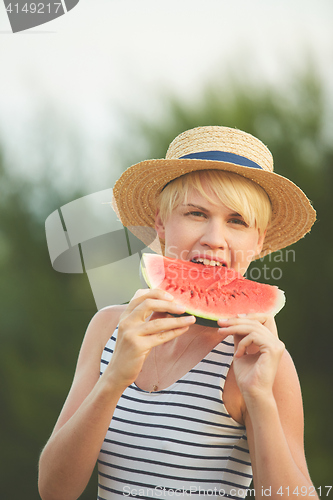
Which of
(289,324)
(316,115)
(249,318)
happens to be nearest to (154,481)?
(249,318)

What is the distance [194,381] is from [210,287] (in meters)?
0.40

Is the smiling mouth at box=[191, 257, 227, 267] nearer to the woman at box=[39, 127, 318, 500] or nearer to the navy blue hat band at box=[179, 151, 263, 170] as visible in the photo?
the woman at box=[39, 127, 318, 500]

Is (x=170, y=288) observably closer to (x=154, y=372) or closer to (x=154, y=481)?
(x=154, y=372)

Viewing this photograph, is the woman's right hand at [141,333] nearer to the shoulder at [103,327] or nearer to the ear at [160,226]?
the shoulder at [103,327]

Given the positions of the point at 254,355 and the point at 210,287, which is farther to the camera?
the point at 210,287

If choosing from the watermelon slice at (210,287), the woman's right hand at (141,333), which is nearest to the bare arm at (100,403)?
the woman's right hand at (141,333)

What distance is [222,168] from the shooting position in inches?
81.4

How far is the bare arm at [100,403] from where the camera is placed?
5.18ft

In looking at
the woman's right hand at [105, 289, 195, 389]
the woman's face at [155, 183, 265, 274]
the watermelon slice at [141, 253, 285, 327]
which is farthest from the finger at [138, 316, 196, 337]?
the woman's face at [155, 183, 265, 274]

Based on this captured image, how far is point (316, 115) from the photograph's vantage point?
15.4 ft

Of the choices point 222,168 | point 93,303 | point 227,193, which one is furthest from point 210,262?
point 93,303

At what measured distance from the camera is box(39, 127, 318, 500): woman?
5.15 feet

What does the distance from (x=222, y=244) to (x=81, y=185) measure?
10.4 feet

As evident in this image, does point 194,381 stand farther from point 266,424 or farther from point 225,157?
point 225,157
